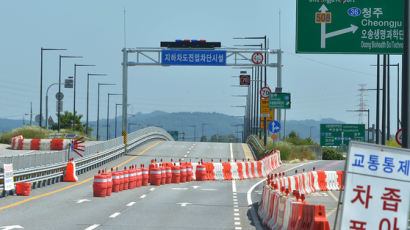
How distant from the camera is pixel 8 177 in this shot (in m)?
24.7

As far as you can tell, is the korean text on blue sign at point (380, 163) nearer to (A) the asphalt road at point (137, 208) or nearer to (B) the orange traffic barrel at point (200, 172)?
(A) the asphalt road at point (137, 208)

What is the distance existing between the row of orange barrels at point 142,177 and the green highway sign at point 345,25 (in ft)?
28.1

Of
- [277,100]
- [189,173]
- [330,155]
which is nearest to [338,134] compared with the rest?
[330,155]

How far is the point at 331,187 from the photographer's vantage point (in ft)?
111

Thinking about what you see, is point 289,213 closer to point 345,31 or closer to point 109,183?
point 345,31

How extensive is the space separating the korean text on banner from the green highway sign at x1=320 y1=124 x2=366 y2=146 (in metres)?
43.9

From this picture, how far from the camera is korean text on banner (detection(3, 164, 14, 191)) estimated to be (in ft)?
79.9

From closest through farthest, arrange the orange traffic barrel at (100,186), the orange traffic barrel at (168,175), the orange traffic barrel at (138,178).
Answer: the orange traffic barrel at (100,186) < the orange traffic barrel at (138,178) < the orange traffic barrel at (168,175)

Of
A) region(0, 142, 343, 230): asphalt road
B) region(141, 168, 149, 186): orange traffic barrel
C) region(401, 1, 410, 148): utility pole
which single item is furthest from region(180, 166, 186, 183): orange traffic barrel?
region(401, 1, 410, 148): utility pole

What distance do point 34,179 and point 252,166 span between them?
608 inches

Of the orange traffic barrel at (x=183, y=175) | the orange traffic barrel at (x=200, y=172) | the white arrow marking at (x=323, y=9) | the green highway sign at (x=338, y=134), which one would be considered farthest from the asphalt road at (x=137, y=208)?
the green highway sign at (x=338, y=134)

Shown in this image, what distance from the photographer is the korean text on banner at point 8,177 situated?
24.4 m

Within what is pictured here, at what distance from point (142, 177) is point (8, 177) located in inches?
313

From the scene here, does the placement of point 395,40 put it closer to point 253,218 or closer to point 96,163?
point 253,218
